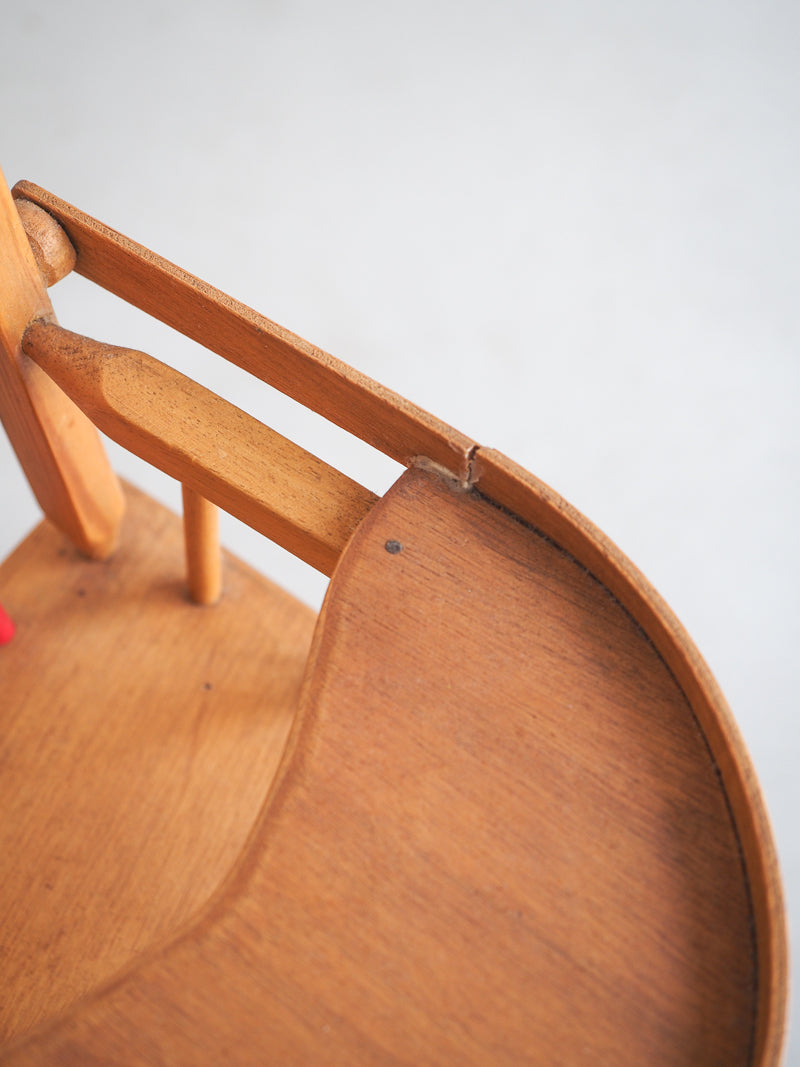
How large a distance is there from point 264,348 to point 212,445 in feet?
0.20

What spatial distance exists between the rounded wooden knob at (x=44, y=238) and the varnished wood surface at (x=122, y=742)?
34 centimetres

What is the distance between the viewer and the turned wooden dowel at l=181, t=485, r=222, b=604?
604 mm

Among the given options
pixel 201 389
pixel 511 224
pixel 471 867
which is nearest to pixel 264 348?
pixel 201 389

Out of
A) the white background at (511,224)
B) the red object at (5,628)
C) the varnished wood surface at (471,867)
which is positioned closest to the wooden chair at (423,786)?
the varnished wood surface at (471,867)

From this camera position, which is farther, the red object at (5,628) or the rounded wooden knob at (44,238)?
the red object at (5,628)

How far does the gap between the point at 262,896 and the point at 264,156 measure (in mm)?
1245

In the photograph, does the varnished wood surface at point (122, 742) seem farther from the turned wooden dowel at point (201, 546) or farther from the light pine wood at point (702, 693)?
the light pine wood at point (702, 693)

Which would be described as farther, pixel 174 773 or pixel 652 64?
pixel 652 64

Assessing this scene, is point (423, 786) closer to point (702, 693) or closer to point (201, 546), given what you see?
point (702, 693)

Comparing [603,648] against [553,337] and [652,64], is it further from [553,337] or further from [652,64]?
[652,64]

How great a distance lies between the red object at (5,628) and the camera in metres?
0.70

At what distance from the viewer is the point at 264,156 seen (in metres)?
1.38

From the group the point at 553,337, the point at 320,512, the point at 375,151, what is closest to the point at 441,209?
the point at 375,151

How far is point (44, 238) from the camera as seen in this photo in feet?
1.63
